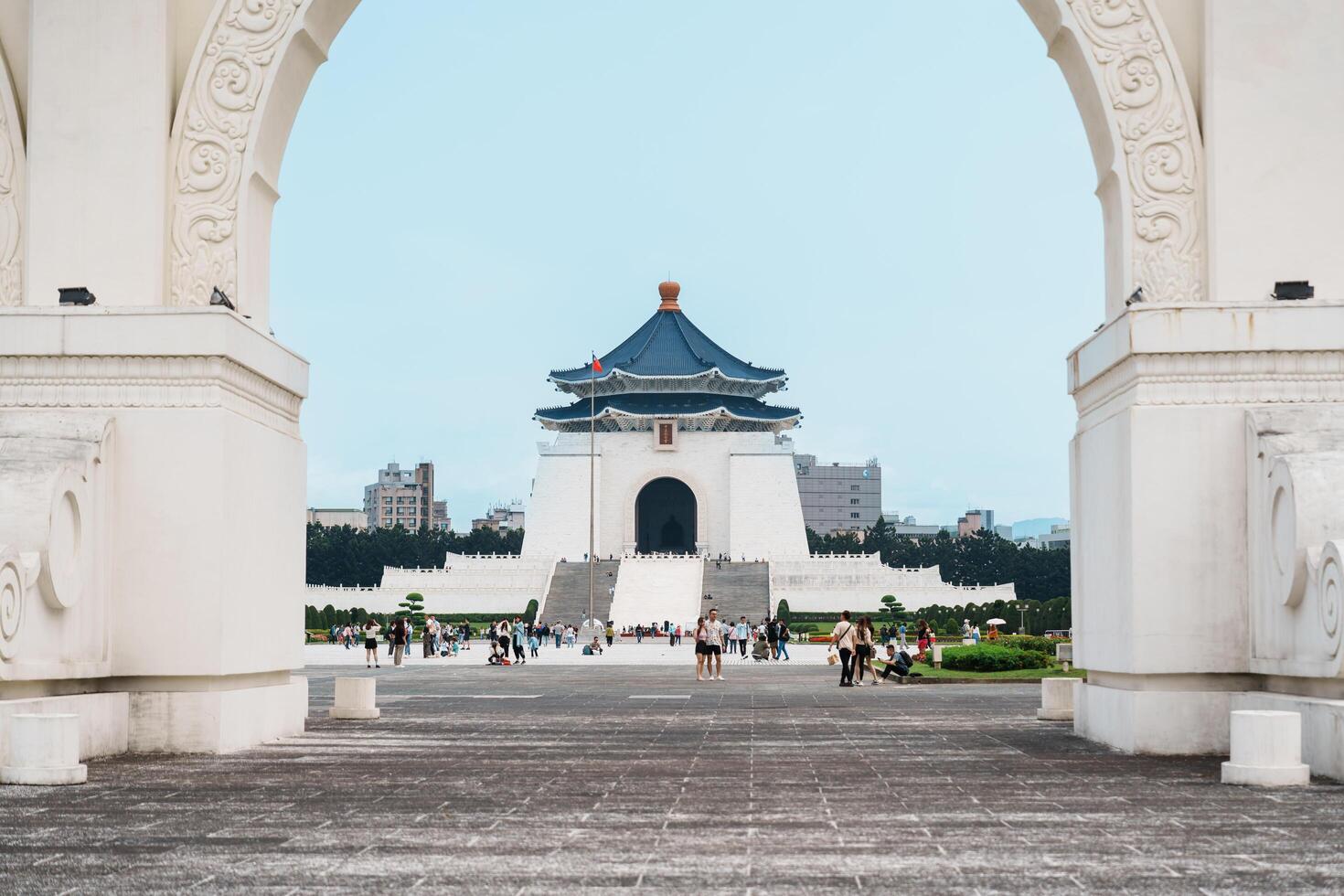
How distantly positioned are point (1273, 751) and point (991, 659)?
54.0 ft

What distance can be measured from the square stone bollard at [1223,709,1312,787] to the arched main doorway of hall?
192 ft

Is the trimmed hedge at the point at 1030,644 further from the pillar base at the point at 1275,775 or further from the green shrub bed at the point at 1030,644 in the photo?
the pillar base at the point at 1275,775

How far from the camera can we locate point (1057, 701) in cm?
1273

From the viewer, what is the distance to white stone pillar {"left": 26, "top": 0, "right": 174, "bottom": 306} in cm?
977

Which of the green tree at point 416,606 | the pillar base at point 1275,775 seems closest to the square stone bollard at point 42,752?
the pillar base at point 1275,775

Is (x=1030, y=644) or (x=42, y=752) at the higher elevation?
(x=42, y=752)

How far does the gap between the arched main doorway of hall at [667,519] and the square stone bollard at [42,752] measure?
5832 cm

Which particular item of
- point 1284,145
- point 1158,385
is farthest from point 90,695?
point 1284,145

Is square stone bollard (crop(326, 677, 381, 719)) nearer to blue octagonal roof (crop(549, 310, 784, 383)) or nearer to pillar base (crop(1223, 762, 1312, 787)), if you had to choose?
pillar base (crop(1223, 762, 1312, 787))

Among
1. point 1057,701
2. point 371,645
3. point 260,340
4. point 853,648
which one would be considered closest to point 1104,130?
point 1057,701

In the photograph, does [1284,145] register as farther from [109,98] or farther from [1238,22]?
[109,98]

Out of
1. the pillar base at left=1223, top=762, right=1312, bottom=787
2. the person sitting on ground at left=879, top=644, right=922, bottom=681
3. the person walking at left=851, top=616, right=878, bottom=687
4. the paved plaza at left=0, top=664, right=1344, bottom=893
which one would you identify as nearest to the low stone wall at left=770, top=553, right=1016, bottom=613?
the person sitting on ground at left=879, top=644, right=922, bottom=681

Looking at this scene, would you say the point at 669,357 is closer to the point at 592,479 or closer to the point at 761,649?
the point at 592,479

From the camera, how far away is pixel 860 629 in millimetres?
21719
